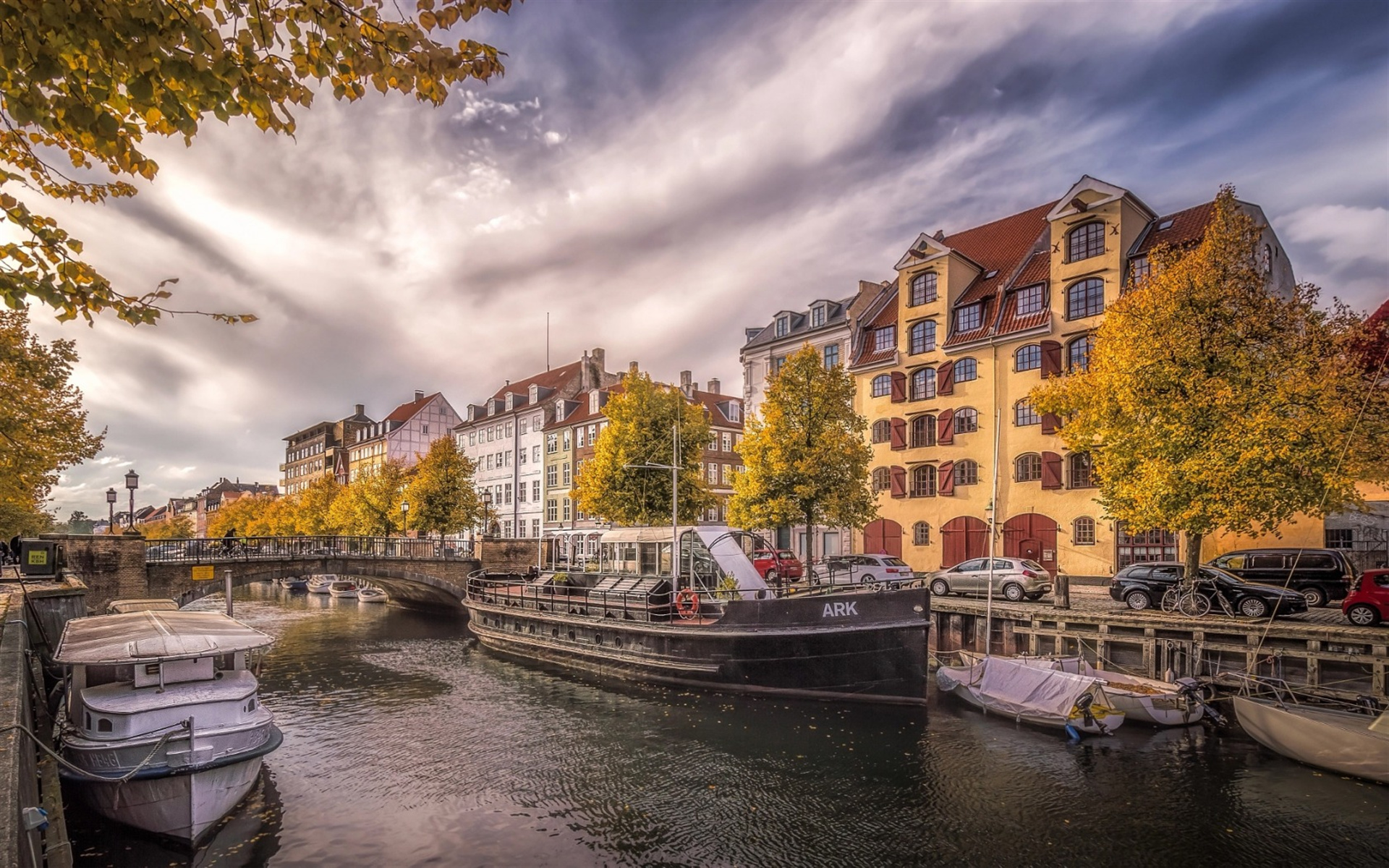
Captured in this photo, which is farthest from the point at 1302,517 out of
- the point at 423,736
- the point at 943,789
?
the point at 423,736

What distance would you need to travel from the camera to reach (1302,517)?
28.9 meters

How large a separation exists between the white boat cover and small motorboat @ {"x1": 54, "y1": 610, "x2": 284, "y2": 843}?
16327mm

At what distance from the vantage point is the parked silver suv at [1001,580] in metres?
26.8

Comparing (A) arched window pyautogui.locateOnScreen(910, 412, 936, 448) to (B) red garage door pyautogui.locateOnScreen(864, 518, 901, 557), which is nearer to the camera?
(A) arched window pyautogui.locateOnScreen(910, 412, 936, 448)

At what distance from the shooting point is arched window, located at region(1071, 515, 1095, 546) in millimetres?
33094

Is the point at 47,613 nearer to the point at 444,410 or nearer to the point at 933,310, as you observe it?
the point at 933,310

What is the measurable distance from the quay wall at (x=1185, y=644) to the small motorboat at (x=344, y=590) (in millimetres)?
51218

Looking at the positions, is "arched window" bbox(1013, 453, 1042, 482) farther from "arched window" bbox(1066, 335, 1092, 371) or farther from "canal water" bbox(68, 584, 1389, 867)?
"canal water" bbox(68, 584, 1389, 867)

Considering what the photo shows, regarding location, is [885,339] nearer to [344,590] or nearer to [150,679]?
[150,679]

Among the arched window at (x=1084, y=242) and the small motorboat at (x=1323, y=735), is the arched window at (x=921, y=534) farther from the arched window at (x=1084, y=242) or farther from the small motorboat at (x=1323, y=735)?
the small motorboat at (x=1323, y=735)

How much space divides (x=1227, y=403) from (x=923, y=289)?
66.5 ft

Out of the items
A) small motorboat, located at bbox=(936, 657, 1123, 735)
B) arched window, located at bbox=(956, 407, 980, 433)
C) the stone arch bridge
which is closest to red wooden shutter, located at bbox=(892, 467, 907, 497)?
arched window, located at bbox=(956, 407, 980, 433)

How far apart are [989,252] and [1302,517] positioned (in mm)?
19927

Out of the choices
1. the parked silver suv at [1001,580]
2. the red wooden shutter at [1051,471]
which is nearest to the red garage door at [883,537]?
the red wooden shutter at [1051,471]
